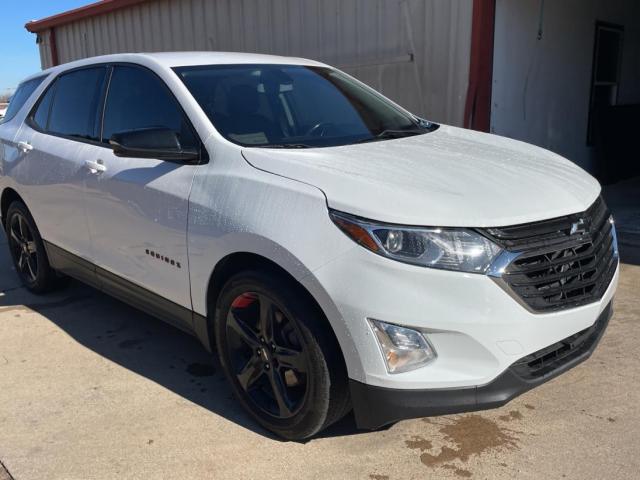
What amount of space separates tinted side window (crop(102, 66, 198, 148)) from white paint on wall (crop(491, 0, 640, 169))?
4155 millimetres

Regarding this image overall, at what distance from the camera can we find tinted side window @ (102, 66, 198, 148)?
3.18m

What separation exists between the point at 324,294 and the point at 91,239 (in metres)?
2.07

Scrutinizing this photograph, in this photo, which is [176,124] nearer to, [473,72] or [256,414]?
[256,414]

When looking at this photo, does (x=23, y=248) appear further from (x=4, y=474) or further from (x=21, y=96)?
(x=4, y=474)

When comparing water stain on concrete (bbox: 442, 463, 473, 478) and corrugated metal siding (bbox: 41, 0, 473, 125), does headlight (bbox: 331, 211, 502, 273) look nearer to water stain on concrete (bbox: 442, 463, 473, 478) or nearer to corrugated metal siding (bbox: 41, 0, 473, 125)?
water stain on concrete (bbox: 442, 463, 473, 478)

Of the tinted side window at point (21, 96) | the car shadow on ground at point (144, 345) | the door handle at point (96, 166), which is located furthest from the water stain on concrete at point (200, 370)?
the tinted side window at point (21, 96)

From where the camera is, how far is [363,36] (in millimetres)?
7340

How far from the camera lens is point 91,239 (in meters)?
3.79

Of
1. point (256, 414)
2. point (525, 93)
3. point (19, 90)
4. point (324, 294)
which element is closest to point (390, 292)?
point (324, 294)

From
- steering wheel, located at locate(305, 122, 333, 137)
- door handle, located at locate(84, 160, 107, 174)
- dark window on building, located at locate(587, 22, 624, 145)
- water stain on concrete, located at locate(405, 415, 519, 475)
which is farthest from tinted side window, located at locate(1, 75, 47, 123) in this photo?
dark window on building, located at locate(587, 22, 624, 145)

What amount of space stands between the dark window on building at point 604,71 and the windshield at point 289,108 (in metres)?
5.52

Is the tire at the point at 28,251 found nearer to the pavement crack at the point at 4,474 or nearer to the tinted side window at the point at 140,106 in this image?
the tinted side window at the point at 140,106

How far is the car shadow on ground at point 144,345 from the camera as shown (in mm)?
3207

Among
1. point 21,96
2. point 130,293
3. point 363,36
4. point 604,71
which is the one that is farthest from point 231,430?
point 604,71
